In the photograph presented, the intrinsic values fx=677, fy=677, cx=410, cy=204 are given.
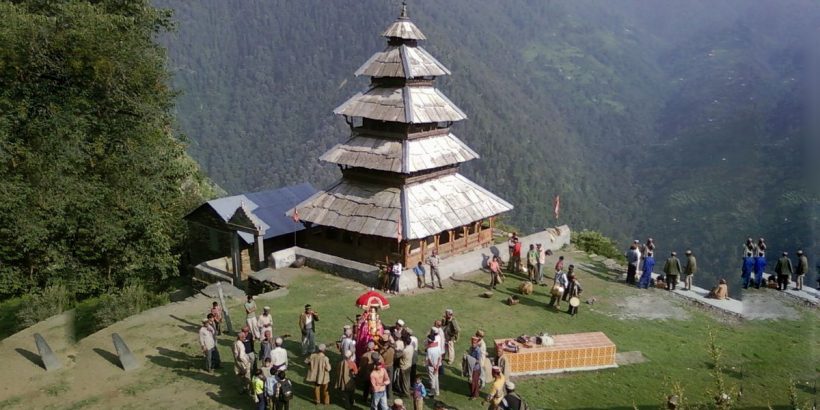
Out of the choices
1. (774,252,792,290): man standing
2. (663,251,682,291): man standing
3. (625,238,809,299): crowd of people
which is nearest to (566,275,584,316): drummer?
(625,238,809,299): crowd of people

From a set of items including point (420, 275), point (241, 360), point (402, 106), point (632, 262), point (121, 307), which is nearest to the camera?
point (241, 360)

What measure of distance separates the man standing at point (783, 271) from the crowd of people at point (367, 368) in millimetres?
14619

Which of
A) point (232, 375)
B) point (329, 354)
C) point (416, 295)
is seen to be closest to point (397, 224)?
point (416, 295)

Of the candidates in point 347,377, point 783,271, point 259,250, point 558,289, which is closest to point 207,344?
point 347,377

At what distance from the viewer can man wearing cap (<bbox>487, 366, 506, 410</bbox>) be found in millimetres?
14227

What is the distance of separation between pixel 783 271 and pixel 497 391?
53.7ft

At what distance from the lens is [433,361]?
16281mm

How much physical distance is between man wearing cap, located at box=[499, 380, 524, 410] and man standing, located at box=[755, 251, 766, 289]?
1609 centimetres

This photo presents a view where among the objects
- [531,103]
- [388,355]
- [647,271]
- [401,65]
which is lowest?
[647,271]

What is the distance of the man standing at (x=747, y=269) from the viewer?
84.4ft

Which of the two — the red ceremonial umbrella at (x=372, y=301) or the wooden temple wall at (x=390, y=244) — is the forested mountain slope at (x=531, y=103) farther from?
the red ceremonial umbrella at (x=372, y=301)

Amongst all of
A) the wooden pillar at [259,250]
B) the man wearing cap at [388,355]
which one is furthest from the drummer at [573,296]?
the wooden pillar at [259,250]

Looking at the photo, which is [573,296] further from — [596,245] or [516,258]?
[596,245]

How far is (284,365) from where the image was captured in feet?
50.9
